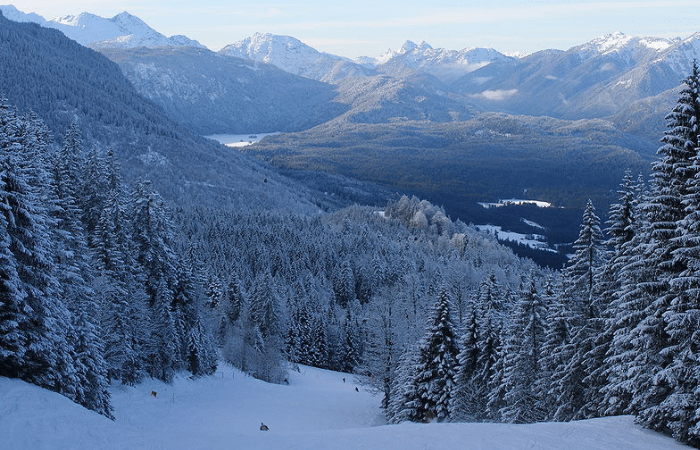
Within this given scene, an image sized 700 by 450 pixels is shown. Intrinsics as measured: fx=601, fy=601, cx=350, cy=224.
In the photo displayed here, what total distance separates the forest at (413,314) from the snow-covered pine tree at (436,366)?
0.32 ft

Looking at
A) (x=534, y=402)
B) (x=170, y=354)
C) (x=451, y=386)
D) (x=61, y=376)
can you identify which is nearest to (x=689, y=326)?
(x=534, y=402)

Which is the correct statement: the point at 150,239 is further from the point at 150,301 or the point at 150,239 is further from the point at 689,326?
the point at 689,326

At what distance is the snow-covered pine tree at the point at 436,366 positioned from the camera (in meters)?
39.1

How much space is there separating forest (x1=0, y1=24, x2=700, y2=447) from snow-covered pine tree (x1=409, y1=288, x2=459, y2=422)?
0.32 ft

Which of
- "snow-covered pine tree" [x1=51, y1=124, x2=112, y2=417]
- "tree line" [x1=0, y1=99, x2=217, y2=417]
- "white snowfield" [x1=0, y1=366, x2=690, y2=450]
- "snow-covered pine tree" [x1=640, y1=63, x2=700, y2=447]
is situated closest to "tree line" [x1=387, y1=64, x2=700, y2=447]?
"snow-covered pine tree" [x1=640, y1=63, x2=700, y2=447]

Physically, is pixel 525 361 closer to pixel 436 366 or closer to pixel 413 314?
pixel 436 366

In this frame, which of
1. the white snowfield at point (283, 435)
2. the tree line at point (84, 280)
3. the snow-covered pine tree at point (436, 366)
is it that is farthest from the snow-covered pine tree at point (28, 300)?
the snow-covered pine tree at point (436, 366)

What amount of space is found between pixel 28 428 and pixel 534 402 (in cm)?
2594

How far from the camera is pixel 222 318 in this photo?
7912 centimetres

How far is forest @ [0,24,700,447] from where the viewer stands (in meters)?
21.4

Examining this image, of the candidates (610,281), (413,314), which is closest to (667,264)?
(610,281)

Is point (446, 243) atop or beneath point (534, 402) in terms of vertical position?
beneath

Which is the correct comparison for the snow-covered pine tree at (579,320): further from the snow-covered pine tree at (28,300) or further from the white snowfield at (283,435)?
the snow-covered pine tree at (28,300)

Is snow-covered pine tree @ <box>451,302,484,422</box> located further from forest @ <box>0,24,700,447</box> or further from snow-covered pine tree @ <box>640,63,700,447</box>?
snow-covered pine tree @ <box>640,63,700,447</box>
